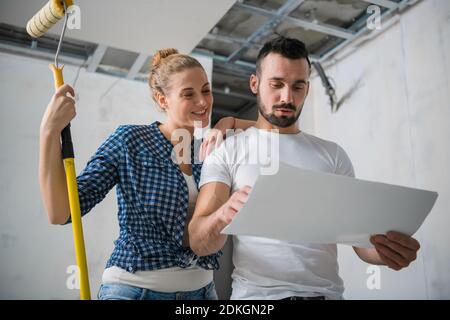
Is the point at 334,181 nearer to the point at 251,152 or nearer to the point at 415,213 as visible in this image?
the point at 415,213

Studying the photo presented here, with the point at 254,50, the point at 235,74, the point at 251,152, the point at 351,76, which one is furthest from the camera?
the point at 235,74

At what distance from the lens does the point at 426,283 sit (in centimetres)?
250

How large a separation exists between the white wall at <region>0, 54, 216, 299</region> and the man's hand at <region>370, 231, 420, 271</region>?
261cm

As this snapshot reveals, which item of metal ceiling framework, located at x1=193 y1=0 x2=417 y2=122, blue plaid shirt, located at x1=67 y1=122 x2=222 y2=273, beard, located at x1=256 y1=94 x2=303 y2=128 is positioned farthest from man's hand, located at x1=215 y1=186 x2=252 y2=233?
metal ceiling framework, located at x1=193 y1=0 x2=417 y2=122

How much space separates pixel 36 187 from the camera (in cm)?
317

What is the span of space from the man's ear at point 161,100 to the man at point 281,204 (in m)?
0.25

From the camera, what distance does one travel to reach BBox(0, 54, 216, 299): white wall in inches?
119

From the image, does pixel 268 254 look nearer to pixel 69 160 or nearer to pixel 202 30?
pixel 69 160

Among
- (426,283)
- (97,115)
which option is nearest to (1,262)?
(97,115)

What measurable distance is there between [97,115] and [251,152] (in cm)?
251

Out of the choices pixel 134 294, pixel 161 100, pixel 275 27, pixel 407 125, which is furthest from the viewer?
pixel 275 27

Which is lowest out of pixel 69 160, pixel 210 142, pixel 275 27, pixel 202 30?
pixel 69 160

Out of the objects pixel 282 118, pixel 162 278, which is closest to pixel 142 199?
pixel 162 278

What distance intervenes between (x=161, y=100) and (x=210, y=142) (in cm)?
24
